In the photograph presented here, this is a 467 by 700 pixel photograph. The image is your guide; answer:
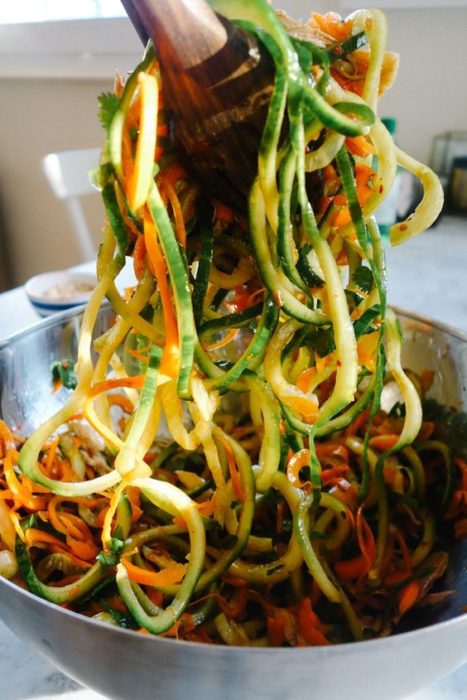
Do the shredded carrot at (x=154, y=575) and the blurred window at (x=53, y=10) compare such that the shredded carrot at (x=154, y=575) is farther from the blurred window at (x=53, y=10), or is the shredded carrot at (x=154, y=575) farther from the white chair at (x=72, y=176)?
the blurred window at (x=53, y=10)

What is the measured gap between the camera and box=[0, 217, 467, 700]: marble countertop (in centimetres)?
54

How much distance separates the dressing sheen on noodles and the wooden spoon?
0.6 inches

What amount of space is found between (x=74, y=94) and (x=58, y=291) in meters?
1.43

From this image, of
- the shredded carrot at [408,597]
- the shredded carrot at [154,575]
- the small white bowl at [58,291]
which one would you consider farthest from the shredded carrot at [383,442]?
the small white bowl at [58,291]

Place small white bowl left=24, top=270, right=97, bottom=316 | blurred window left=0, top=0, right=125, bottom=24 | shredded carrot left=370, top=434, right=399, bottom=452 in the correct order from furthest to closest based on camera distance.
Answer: blurred window left=0, top=0, right=125, bottom=24 < small white bowl left=24, top=270, right=97, bottom=316 < shredded carrot left=370, top=434, right=399, bottom=452

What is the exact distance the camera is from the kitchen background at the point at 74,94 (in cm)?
179

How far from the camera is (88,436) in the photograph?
72 cm

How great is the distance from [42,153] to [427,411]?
2.19 m

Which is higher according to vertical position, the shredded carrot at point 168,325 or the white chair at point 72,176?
the white chair at point 72,176

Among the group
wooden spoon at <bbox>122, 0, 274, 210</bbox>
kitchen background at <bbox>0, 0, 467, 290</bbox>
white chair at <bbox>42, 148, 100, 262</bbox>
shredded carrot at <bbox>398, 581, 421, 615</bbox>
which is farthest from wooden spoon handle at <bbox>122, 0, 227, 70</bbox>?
white chair at <bbox>42, 148, 100, 262</bbox>

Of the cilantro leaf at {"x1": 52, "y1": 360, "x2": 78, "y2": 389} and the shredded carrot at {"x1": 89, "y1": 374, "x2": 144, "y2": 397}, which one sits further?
the cilantro leaf at {"x1": 52, "y1": 360, "x2": 78, "y2": 389}

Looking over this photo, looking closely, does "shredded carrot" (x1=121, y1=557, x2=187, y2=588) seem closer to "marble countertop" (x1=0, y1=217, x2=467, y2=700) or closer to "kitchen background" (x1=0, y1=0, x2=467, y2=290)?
"marble countertop" (x1=0, y1=217, x2=467, y2=700)

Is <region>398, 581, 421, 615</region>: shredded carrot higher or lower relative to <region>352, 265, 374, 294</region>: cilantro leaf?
lower

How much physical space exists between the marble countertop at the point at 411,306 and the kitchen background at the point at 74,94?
39cm
